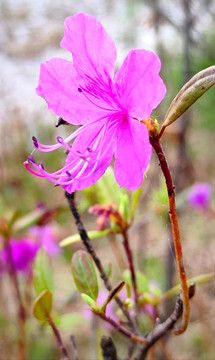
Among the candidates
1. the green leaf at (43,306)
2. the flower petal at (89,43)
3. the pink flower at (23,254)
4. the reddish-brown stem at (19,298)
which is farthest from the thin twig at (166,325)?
the pink flower at (23,254)

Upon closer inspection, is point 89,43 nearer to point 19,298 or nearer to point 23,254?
point 19,298

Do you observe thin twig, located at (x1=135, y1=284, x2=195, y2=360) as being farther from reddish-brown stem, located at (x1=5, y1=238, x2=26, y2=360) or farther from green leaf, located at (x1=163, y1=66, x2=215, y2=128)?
reddish-brown stem, located at (x1=5, y1=238, x2=26, y2=360)

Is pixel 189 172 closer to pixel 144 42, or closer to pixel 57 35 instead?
pixel 144 42

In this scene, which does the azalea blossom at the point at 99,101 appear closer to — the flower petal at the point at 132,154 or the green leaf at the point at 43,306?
the flower petal at the point at 132,154

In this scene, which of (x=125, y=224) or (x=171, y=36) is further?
(x=171, y=36)

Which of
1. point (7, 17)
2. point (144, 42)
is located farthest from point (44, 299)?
point (7, 17)
